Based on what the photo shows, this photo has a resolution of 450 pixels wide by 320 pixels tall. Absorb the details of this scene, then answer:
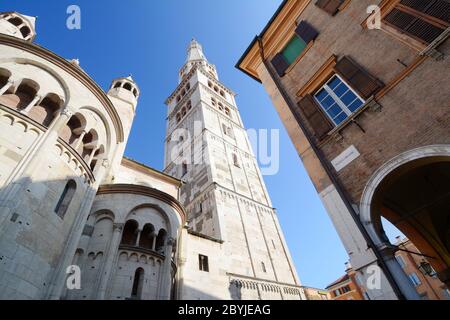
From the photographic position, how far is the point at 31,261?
676 centimetres

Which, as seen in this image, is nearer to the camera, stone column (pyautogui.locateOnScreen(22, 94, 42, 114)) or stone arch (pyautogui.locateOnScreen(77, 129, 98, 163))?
stone column (pyautogui.locateOnScreen(22, 94, 42, 114))

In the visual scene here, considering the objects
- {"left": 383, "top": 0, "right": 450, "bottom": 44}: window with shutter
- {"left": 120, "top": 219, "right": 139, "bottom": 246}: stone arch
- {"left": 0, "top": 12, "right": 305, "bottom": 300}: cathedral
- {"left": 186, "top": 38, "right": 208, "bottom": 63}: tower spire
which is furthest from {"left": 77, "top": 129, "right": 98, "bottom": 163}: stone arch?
{"left": 186, "top": 38, "right": 208, "bottom": 63}: tower spire

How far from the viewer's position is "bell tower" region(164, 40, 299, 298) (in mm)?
19750

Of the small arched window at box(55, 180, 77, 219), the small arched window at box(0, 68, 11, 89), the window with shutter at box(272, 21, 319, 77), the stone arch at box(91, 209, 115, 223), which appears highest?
the window with shutter at box(272, 21, 319, 77)

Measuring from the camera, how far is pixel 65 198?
28.8 ft

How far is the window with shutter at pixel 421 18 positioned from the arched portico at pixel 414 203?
330 centimetres

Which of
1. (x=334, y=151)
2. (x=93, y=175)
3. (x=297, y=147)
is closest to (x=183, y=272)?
(x=93, y=175)

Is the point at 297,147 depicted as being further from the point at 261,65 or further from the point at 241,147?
the point at 241,147

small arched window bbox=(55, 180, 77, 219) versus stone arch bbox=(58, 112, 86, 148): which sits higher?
stone arch bbox=(58, 112, 86, 148)

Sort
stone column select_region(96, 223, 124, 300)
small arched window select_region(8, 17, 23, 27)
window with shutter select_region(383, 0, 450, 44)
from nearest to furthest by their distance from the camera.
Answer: window with shutter select_region(383, 0, 450, 44), stone column select_region(96, 223, 124, 300), small arched window select_region(8, 17, 23, 27)

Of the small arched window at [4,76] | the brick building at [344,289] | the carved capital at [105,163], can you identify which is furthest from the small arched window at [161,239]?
the brick building at [344,289]

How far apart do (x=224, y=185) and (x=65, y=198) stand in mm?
16103

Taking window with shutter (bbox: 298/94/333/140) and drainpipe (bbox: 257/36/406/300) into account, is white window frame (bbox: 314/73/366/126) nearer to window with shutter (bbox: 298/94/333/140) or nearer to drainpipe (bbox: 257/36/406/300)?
window with shutter (bbox: 298/94/333/140)

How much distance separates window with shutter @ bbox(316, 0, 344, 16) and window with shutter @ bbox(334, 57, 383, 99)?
2393mm
